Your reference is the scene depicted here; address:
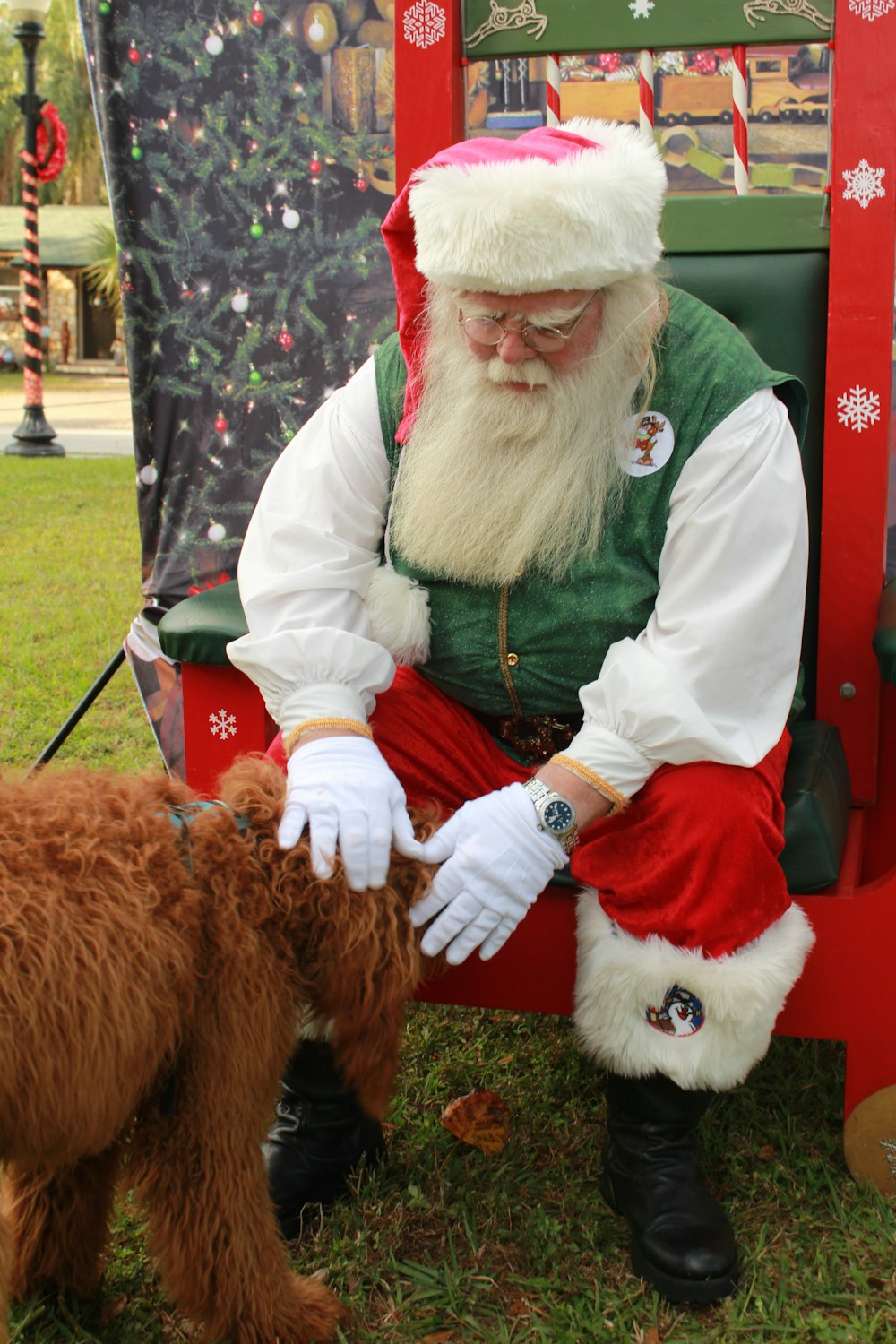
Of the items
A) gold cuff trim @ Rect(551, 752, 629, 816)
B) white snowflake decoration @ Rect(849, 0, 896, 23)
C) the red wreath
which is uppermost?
the red wreath

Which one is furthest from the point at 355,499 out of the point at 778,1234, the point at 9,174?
the point at 9,174

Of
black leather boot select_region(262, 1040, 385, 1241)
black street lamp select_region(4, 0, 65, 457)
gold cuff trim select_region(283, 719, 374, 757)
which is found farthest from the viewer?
black street lamp select_region(4, 0, 65, 457)

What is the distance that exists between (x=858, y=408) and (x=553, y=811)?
1077 mm

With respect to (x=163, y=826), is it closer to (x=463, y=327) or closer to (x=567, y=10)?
(x=463, y=327)

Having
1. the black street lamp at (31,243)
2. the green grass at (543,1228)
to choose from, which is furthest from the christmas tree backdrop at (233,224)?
the black street lamp at (31,243)

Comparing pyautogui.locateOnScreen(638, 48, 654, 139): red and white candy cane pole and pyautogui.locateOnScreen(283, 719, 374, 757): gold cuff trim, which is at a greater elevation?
pyautogui.locateOnScreen(638, 48, 654, 139): red and white candy cane pole

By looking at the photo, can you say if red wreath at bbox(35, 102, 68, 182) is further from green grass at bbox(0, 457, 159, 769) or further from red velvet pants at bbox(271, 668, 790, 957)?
red velvet pants at bbox(271, 668, 790, 957)

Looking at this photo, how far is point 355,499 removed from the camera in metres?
2.09

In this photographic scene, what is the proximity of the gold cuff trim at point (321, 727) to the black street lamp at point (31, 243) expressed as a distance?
9.90 m

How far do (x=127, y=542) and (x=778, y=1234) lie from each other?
18.5 ft

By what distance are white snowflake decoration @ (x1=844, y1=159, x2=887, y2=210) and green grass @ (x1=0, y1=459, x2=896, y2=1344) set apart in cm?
156

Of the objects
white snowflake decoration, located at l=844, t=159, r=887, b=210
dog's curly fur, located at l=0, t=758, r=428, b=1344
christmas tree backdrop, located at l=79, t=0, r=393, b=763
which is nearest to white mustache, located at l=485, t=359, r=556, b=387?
dog's curly fur, located at l=0, t=758, r=428, b=1344

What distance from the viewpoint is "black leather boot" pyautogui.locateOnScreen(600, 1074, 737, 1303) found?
1.78m

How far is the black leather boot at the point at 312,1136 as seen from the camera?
1.95 meters
